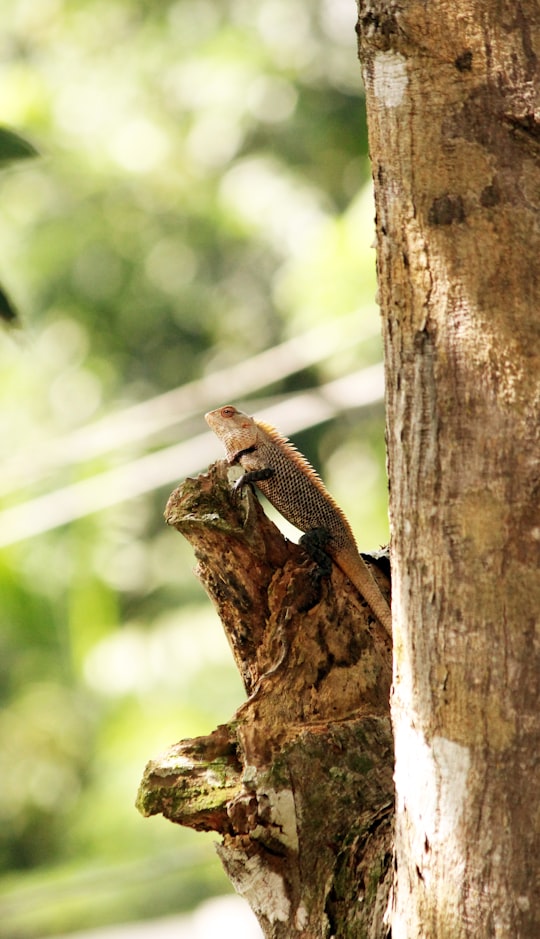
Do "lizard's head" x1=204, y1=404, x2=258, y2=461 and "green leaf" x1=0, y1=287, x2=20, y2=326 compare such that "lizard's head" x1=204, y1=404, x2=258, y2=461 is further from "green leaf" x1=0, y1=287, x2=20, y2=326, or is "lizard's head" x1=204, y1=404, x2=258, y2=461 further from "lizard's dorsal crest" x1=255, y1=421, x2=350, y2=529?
"green leaf" x1=0, y1=287, x2=20, y2=326

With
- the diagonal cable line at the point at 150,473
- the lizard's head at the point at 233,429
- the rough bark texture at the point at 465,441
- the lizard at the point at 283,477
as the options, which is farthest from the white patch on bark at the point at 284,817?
the diagonal cable line at the point at 150,473

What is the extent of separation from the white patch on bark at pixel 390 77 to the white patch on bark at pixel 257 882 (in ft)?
5.74

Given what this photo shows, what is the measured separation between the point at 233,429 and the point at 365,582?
1581 mm

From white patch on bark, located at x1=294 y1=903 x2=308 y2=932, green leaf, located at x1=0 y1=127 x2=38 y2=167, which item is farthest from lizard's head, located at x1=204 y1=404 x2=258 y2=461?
white patch on bark, located at x1=294 y1=903 x2=308 y2=932

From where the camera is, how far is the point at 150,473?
11.0 metres

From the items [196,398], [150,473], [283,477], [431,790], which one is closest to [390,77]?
[431,790]

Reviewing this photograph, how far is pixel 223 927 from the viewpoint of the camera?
477 inches

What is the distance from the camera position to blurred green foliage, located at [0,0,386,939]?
14141 millimetres

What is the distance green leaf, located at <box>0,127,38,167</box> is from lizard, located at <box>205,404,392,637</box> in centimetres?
125

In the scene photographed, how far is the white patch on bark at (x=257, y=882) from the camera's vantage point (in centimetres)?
269

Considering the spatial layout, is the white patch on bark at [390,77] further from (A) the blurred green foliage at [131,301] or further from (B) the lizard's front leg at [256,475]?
(A) the blurred green foliage at [131,301]

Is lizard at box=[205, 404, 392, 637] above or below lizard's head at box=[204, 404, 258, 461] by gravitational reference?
below

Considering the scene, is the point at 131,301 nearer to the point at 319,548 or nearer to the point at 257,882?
the point at 319,548

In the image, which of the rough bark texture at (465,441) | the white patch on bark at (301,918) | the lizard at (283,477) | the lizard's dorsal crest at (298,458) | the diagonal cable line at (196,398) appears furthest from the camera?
the diagonal cable line at (196,398)
